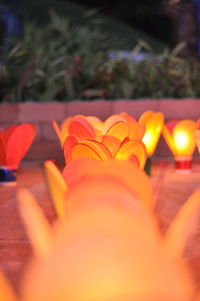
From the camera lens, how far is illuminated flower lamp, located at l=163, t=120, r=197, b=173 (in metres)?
4.74

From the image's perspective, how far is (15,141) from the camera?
436 centimetres

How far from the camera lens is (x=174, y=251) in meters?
1.32

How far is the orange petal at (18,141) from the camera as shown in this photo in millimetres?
4320

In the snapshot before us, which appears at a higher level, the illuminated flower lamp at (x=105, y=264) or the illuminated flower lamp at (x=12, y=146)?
the illuminated flower lamp at (x=105, y=264)

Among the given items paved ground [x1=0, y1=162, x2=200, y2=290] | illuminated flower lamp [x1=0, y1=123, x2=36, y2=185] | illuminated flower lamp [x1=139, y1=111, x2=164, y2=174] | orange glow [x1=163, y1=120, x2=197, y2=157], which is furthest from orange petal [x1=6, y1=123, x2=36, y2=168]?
orange glow [x1=163, y1=120, x2=197, y2=157]

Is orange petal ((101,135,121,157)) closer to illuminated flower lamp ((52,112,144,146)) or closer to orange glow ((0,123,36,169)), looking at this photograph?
illuminated flower lamp ((52,112,144,146))

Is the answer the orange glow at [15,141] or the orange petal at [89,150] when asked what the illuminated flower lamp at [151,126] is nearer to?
the orange glow at [15,141]

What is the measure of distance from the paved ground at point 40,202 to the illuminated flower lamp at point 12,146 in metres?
0.12

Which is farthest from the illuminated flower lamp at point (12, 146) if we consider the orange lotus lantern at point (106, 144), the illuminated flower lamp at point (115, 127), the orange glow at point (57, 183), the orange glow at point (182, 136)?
the orange glow at point (57, 183)

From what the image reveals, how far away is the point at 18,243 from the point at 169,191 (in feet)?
5.43

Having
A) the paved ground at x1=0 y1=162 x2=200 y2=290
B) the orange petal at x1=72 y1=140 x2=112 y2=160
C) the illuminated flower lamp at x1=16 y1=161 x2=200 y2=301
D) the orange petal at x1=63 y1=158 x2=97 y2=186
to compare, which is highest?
the illuminated flower lamp at x1=16 y1=161 x2=200 y2=301

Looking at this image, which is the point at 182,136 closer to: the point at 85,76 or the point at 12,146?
the point at 12,146

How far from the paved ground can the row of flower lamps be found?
21cm

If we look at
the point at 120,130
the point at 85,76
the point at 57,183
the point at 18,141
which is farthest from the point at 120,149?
the point at 85,76
